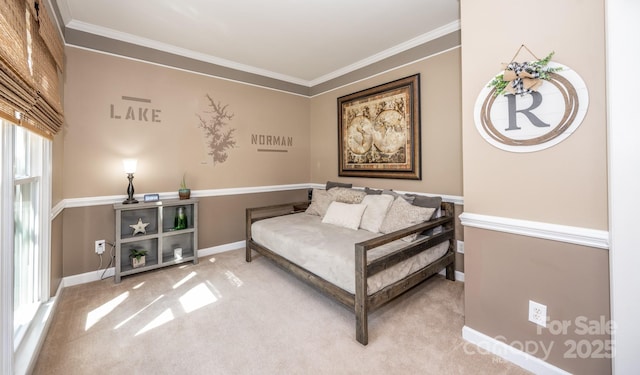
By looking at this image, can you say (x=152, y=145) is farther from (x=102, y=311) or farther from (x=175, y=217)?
(x=102, y=311)

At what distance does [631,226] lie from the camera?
3.91ft

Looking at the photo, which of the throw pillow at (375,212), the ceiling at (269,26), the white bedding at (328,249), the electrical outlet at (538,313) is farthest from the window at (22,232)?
the electrical outlet at (538,313)

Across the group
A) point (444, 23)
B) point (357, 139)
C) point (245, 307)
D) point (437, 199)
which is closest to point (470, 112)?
point (437, 199)

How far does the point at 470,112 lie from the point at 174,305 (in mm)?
2826

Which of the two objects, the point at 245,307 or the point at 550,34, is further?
the point at 245,307

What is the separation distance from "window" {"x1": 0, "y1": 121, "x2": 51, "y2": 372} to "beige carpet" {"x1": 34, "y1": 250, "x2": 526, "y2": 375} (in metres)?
0.25

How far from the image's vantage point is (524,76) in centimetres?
147

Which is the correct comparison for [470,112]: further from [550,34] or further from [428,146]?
[428,146]

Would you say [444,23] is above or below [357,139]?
above

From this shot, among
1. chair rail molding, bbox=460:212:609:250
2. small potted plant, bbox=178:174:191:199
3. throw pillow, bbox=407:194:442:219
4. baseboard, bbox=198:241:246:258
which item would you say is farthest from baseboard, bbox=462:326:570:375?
small potted plant, bbox=178:174:191:199

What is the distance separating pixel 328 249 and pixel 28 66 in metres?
2.18

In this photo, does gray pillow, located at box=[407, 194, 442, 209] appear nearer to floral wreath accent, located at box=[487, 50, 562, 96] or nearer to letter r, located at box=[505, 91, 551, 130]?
letter r, located at box=[505, 91, 551, 130]

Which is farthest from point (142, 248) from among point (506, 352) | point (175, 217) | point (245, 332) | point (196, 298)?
point (506, 352)

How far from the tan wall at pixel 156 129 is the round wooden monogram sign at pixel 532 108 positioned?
303 cm
